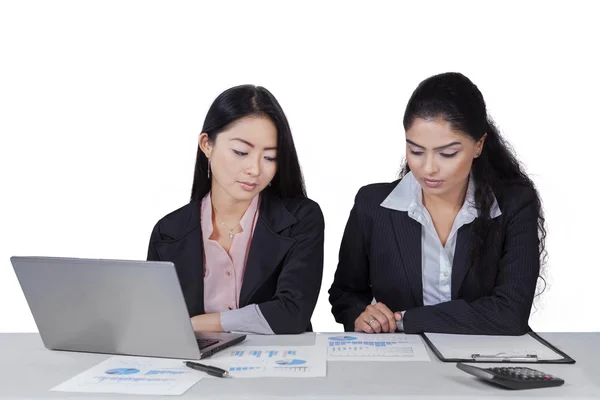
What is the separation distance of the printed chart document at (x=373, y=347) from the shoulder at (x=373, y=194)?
619 mm

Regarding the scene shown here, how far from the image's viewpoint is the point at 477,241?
270cm

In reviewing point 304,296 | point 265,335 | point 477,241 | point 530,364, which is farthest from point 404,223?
point 530,364

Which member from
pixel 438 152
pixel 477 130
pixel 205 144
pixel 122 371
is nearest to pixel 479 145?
pixel 477 130

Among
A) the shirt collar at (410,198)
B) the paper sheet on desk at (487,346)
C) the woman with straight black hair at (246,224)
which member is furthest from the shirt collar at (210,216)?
the paper sheet on desk at (487,346)

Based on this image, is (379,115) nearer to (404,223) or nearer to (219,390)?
(404,223)

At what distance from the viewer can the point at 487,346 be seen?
2.22 meters

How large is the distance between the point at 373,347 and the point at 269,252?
70 cm

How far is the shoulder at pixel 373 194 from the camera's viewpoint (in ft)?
9.52

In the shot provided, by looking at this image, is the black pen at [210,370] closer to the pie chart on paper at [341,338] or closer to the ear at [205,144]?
the pie chart on paper at [341,338]

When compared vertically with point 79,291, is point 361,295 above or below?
below

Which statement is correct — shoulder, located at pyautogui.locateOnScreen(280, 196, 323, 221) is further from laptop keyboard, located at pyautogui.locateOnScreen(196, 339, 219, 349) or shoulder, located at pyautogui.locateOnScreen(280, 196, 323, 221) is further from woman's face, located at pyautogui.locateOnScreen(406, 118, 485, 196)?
laptop keyboard, located at pyautogui.locateOnScreen(196, 339, 219, 349)

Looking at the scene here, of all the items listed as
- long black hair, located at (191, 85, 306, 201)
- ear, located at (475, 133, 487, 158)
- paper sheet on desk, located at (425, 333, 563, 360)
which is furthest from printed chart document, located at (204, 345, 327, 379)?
ear, located at (475, 133, 487, 158)

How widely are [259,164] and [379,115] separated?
1.46 meters

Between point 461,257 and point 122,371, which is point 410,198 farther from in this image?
point 122,371
